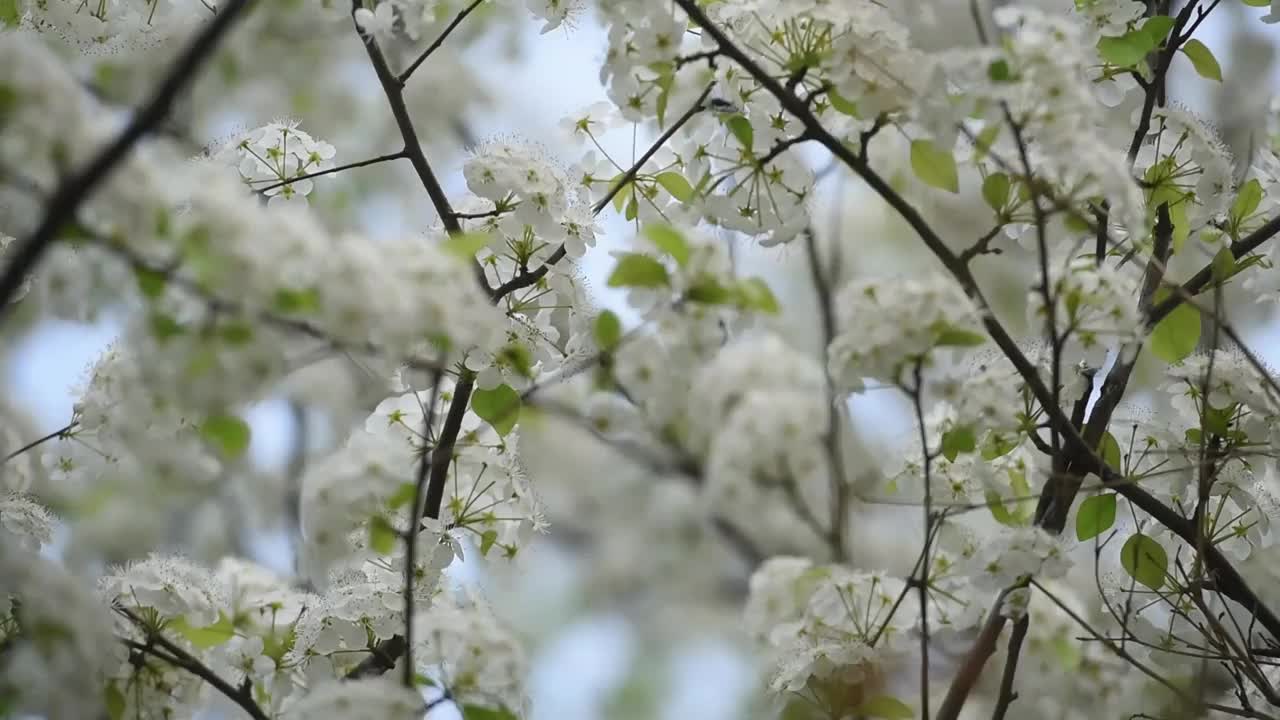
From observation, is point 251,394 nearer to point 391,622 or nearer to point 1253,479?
point 391,622

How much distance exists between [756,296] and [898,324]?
140 millimetres

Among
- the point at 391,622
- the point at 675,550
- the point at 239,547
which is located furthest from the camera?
the point at 675,550

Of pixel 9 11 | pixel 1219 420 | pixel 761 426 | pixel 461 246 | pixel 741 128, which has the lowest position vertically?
pixel 461 246

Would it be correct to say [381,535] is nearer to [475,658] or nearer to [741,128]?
[475,658]

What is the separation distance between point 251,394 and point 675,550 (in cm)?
440

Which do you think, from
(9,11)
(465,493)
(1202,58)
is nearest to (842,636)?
(465,493)

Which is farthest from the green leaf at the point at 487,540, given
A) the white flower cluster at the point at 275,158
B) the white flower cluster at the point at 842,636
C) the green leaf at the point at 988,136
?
the green leaf at the point at 988,136

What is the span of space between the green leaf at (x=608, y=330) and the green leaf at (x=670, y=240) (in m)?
0.09

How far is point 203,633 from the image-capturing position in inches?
49.3

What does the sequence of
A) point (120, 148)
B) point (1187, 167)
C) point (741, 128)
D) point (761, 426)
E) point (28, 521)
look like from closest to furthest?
point (120, 148) → point (741, 128) → point (28, 521) → point (1187, 167) → point (761, 426)

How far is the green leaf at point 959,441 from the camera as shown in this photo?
3.70 ft

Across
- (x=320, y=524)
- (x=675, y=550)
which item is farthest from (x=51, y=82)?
(x=675, y=550)

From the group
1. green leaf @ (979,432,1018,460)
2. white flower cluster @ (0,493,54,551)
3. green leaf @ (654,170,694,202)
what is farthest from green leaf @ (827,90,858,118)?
white flower cluster @ (0,493,54,551)

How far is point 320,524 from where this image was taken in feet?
3.45
